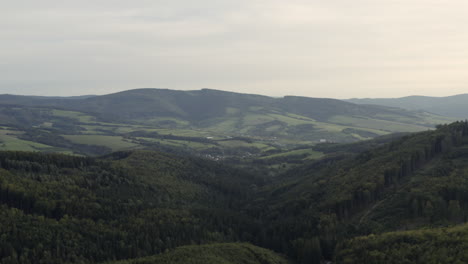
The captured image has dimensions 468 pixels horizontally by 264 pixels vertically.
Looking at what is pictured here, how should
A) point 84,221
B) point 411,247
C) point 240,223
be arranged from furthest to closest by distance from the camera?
point 240,223 < point 84,221 < point 411,247

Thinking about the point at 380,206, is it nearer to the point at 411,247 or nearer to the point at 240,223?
the point at 411,247

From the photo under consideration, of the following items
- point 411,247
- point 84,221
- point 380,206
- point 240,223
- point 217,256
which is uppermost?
point 380,206

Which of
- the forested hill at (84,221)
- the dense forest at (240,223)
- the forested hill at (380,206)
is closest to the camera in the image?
the dense forest at (240,223)

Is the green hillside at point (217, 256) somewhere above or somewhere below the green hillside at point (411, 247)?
below

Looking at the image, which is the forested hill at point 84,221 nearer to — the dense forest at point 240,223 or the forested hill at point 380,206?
the dense forest at point 240,223

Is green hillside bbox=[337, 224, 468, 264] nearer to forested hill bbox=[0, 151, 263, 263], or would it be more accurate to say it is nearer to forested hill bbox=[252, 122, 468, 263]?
forested hill bbox=[252, 122, 468, 263]

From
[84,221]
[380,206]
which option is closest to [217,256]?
[84,221]

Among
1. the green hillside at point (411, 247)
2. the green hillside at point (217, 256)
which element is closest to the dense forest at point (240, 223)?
the green hillside at point (411, 247)

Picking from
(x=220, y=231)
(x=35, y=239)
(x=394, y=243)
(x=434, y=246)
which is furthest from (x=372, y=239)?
(x=35, y=239)

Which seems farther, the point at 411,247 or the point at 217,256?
the point at 217,256
